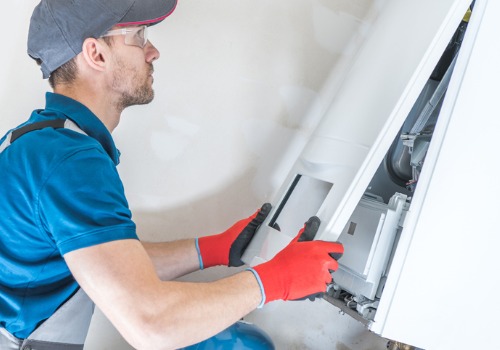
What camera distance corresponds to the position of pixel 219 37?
1.71 meters

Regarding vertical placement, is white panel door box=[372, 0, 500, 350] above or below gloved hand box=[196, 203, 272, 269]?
above

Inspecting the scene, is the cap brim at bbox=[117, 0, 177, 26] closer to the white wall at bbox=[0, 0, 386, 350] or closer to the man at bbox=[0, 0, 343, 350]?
the man at bbox=[0, 0, 343, 350]

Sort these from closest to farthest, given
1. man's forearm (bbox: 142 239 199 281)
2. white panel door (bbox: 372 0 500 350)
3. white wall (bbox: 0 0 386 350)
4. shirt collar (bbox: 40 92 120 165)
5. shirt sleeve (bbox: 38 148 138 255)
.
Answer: shirt sleeve (bbox: 38 148 138 255)
white panel door (bbox: 372 0 500 350)
shirt collar (bbox: 40 92 120 165)
man's forearm (bbox: 142 239 199 281)
white wall (bbox: 0 0 386 350)

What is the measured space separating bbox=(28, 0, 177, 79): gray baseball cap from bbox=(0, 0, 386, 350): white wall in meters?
0.42

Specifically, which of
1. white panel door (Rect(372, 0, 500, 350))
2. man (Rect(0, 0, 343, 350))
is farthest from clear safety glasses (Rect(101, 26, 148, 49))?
white panel door (Rect(372, 0, 500, 350))

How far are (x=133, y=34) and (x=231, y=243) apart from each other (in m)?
0.67

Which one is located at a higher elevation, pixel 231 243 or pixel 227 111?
pixel 227 111

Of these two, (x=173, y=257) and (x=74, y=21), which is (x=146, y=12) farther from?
(x=173, y=257)

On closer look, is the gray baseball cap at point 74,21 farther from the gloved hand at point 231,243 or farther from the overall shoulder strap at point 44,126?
the gloved hand at point 231,243

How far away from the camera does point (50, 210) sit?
99 cm

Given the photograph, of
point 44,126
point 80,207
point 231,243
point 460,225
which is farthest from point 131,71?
point 460,225

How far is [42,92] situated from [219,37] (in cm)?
63

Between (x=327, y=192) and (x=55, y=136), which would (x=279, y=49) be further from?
(x=55, y=136)

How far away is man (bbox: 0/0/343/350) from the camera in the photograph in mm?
961
